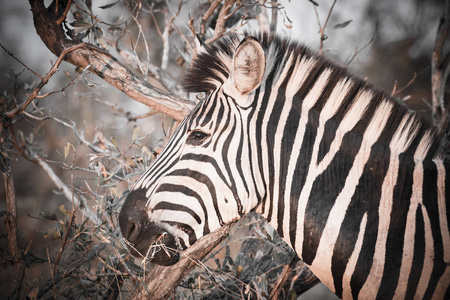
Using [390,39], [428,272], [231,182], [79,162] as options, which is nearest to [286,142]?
[231,182]

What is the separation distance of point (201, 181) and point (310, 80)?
93 cm

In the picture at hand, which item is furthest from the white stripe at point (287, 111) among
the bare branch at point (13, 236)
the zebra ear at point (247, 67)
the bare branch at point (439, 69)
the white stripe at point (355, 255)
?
the bare branch at point (439, 69)

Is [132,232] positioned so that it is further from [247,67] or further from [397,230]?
[397,230]

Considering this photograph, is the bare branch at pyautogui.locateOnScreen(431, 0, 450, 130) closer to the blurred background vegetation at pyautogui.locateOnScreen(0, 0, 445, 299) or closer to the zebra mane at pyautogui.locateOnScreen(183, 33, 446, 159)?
the blurred background vegetation at pyautogui.locateOnScreen(0, 0, 445, 299)

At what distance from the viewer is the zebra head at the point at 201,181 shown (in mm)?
1856

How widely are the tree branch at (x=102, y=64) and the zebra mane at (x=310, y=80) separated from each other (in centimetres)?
57

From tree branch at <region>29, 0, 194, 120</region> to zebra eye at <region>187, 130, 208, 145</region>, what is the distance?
2.96 ft

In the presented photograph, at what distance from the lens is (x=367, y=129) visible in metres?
1.92

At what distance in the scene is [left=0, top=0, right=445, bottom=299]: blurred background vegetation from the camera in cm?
279

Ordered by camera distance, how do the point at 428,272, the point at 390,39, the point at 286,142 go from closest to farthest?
1. the point at 428,272
2. the point at 286,142
3. the point at 390,39

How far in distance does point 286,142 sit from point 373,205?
607 mm

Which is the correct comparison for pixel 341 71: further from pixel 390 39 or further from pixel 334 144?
pixel 390 39

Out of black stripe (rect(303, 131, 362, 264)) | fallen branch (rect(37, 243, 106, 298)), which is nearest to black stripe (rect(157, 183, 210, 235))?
black stripe (rect(303, 131, 362, 264))

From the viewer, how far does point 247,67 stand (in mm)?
1881
